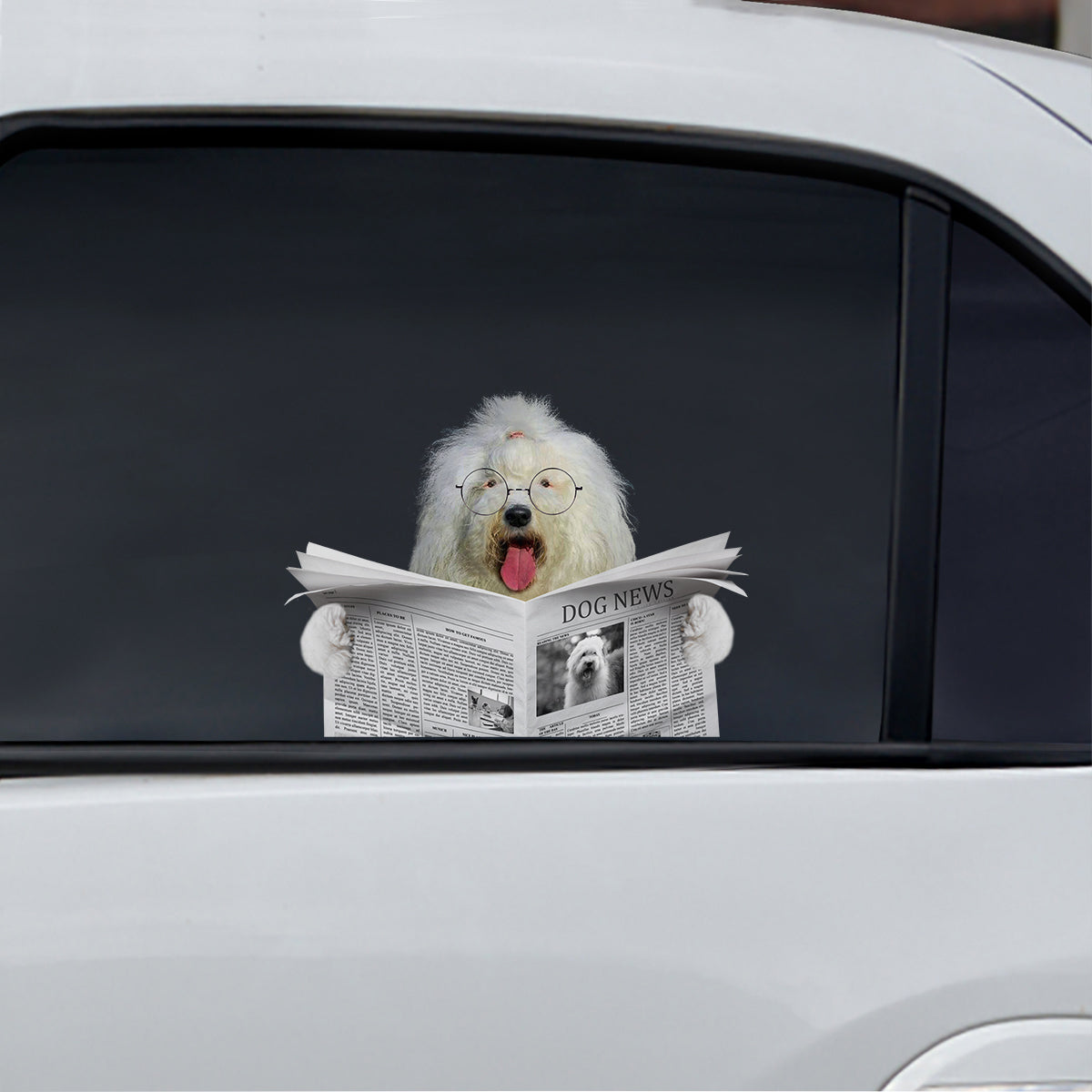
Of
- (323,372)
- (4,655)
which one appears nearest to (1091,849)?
(323,372)

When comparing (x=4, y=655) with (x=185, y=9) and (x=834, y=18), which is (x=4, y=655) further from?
(x=834, y=18)

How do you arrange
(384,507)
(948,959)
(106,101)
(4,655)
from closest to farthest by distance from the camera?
(948,959) < (106,101) < (4,655) < (384,507)

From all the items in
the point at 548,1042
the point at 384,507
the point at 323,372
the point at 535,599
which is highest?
the point at 323,372

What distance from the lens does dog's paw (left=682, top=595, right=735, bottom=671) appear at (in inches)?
50.8

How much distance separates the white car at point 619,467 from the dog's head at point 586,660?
16cm

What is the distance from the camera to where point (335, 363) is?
129 cm

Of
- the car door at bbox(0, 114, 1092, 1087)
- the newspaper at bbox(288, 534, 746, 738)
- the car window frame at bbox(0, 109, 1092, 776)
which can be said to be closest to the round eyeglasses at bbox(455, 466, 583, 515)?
the car door at bbox(0, 114, 1092, 1087)

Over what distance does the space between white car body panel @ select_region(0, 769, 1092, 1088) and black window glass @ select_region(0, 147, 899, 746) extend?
0.68 feet

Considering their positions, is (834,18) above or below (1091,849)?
above

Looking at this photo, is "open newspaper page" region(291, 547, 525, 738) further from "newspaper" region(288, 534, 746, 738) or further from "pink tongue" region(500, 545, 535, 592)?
"pink tongue" region(500, 545, 535, 592)

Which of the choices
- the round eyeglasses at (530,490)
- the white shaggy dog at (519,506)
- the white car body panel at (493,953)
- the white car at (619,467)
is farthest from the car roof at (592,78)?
the white car body panel at (493,953)

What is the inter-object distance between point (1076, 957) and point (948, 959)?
119 mm

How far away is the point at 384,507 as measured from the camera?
4.61ft

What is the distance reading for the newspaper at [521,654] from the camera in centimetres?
122
